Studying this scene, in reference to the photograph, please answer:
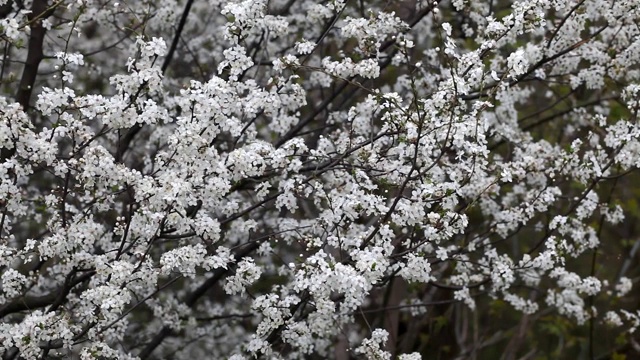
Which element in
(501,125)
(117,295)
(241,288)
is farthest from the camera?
(501,125)

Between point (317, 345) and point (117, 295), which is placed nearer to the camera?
point (117, 295)

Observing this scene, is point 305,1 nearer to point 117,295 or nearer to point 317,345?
point 317,345

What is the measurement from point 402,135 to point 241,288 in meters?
1.47

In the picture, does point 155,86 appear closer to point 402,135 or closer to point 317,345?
point 402,135

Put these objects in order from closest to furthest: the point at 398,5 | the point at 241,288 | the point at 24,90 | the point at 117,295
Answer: the point at 117,295
the point at 241,288
the point at 24,90
the point at 398,5

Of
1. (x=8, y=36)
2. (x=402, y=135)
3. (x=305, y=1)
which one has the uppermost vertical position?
(x=305, y=1)

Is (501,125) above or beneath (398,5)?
beneath

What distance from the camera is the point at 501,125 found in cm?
741

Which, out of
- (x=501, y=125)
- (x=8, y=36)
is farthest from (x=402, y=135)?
(x=8, y=36)

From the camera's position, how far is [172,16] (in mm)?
7512

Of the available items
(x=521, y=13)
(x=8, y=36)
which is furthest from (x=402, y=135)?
(x=8, y=36)

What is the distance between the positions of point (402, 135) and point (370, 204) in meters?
0.53

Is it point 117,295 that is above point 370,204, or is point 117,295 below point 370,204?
below

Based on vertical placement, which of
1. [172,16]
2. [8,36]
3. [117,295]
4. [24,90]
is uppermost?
[172,16]
